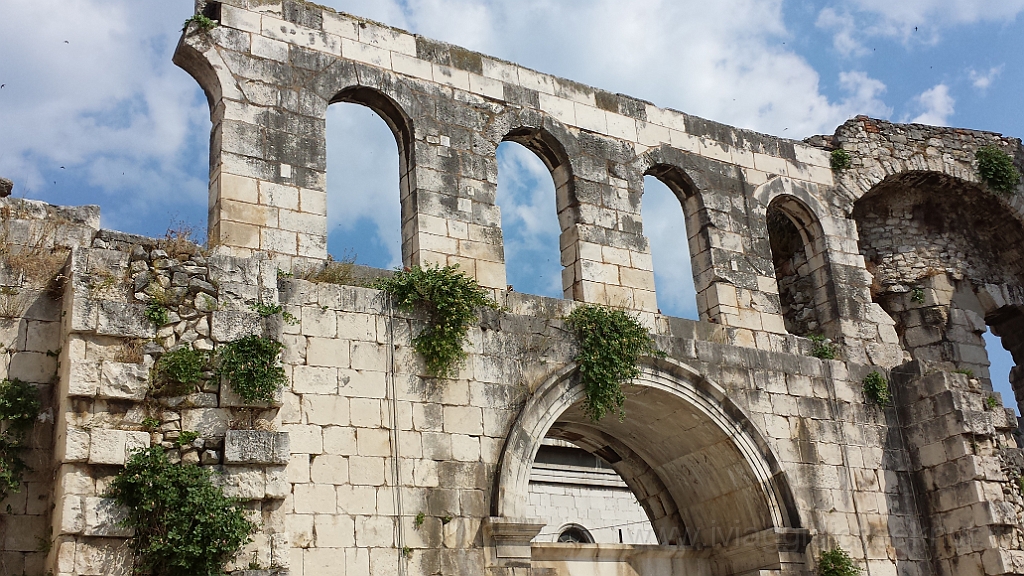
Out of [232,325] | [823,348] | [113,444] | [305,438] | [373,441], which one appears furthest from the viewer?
[823,348]

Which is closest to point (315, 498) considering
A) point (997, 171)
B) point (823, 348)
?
point (823, 348)

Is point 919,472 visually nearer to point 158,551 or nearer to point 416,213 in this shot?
point 416,213

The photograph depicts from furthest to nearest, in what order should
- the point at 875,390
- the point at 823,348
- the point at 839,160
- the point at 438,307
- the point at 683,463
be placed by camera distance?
the point at 839,160, the point at 823,348, the point at 875,390, the point at 683,463, the point at 438,307

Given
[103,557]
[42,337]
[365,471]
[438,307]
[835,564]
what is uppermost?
[438,307]

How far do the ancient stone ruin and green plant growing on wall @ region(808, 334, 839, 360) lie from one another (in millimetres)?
46

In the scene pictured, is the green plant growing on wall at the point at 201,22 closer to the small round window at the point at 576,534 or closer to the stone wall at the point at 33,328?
the stone wall at the point at 33,328

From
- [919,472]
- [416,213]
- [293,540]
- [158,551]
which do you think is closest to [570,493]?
[919,472]

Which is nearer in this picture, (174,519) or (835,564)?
(174,519)

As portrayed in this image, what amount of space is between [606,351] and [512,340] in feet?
3.56

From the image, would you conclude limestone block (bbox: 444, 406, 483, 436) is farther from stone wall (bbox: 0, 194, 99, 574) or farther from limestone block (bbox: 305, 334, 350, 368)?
stone wall (bbox: 0, 194, 99, 574)

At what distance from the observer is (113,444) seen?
25.9ft

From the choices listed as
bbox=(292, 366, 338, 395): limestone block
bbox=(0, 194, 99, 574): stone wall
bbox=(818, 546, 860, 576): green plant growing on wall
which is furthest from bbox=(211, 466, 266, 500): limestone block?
bbox=(818, 546, 860, 576): green plant growing on wall

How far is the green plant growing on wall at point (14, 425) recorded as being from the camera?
834 centimetres

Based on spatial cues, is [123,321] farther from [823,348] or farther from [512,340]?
[823,348]
